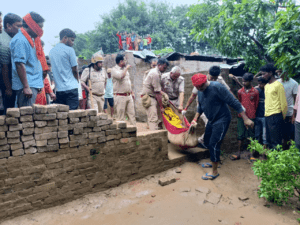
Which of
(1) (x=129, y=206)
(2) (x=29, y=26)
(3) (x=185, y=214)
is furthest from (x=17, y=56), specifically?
(3) (x=185, y=214)

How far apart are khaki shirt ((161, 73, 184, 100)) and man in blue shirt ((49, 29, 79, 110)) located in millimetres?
2051

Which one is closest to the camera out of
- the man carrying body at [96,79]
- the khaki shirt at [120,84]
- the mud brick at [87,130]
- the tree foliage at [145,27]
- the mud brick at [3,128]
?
the mud brick at [3,128]

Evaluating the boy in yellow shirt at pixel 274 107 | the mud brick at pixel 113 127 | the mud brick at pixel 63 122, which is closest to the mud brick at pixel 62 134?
the mud brick at pixel 63 122

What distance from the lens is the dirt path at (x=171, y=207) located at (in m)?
2.86

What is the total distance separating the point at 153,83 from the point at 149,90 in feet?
0.78

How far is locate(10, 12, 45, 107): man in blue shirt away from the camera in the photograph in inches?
113

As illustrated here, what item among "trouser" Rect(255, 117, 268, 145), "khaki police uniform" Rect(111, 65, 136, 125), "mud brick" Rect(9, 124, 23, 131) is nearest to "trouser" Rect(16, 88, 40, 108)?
"mud brick" Rect(9, 124, 23, 131)

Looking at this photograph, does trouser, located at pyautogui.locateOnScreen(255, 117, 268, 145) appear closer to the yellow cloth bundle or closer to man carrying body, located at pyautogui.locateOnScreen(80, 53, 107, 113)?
the yellow cloth bundle

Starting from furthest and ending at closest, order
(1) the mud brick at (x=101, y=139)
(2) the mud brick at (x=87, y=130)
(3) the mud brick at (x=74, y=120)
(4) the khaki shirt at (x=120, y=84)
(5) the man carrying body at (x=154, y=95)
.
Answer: (4) the khaki shirt at (x=120, y=84) < (5) the man carrying body at (x=154, y=95) < (1) the mud brick at (x=101, y=139) < (2) the mud brick at (x=87, y=130) < (3) the mud brick at (x=74, y=120)

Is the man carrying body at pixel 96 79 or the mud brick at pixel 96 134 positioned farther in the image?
the man carrying body at pixel 96 79

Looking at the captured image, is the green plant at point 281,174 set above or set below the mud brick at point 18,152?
below

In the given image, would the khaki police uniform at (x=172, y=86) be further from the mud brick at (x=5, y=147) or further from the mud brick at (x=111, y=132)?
the mud brick at (x=5, y=147)

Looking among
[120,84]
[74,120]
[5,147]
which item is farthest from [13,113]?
[120,84]

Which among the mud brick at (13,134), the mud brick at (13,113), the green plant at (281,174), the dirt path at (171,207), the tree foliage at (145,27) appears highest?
the tree foliage at (145,27)
